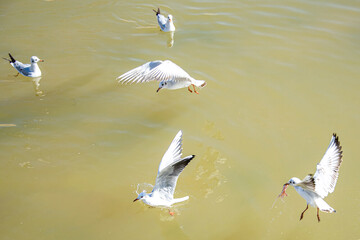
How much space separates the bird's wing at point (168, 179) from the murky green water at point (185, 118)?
1.36 ft

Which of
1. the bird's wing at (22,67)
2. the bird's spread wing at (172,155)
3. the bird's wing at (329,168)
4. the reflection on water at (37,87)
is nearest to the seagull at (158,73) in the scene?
the bird's spread wing at (172,155)

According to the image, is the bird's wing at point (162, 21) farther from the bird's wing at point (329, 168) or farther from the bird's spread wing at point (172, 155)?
the bird's wing at point (329, 168)

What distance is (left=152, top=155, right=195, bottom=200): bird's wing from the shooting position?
4.61 metres

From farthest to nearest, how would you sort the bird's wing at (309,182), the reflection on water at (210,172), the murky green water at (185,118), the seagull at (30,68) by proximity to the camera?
the seagull at (30,68) < the reflection on water at (210,172) < the murky green water at (185,118) < the bird's wing at (309,182)

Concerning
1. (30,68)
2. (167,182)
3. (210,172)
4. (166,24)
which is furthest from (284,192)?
(30,68)

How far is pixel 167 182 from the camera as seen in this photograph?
4.90 meters

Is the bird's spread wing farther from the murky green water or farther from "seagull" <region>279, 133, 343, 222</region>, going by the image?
"seagull" <region>279, 133, 343, 222</region>

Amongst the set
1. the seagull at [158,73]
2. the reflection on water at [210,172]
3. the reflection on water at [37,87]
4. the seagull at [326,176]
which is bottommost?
the reflection on water at [210,172]

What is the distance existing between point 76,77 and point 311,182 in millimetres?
5148

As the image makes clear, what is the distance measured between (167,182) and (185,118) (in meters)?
1.99

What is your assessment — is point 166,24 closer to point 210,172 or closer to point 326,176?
point 210,172

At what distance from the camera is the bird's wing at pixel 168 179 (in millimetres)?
4605

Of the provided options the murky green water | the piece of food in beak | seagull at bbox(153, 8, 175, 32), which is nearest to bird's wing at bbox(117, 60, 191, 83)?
the murky green water

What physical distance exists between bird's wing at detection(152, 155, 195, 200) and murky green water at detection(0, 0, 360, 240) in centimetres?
41
